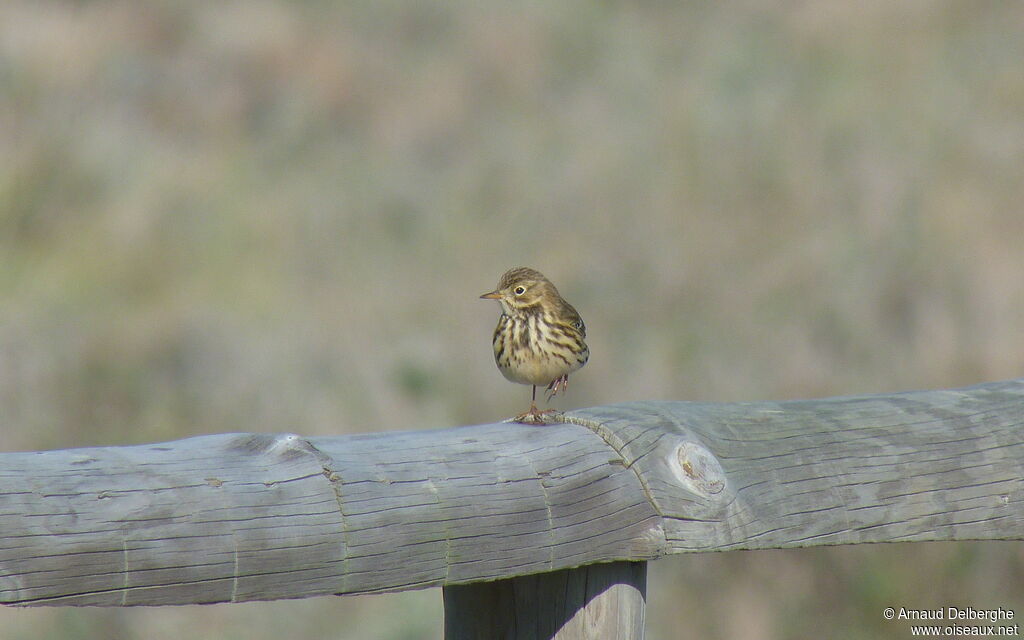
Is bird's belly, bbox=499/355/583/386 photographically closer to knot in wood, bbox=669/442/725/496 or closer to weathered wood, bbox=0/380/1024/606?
weathered wood, bbox=0/380/1024/606

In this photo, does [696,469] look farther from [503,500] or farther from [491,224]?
[491,224]

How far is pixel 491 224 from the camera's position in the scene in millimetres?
10961

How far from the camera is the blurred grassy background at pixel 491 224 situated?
8.03 meters

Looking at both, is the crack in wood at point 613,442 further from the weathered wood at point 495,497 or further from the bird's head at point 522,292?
the bird's head at point 522,292

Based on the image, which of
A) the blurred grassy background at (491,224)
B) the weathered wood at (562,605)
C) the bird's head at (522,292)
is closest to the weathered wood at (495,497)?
the weathered wood at (562,605)

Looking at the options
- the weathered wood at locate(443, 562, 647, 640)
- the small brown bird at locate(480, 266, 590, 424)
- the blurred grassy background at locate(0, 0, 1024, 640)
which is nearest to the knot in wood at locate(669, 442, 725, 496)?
the weathered wood at locate(443, 562, 647, 640)

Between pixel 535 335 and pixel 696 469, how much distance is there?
2.11 m

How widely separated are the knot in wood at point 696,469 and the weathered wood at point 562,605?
8.5 inches

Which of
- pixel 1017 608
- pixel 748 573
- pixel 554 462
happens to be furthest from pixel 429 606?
pixel 554 462

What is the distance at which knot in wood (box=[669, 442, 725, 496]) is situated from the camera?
282 centimetres

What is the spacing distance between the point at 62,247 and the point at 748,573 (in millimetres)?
6034

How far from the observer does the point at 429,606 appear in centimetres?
660

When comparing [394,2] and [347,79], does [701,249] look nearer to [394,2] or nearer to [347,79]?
[347,79]

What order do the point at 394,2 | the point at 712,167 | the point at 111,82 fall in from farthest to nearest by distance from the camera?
1. the point at 394,2
2. the point at 111,82
3. the point at 712,167
